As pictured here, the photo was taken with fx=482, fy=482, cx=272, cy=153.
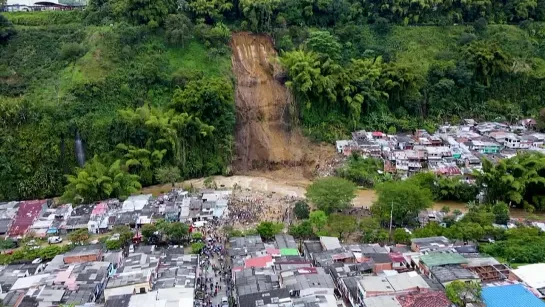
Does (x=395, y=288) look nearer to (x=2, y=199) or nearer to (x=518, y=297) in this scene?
(x=518, y=297)

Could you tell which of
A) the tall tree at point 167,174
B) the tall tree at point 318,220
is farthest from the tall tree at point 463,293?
the tall tree at point 167,174

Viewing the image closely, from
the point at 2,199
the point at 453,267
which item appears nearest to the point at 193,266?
the point at 453,267

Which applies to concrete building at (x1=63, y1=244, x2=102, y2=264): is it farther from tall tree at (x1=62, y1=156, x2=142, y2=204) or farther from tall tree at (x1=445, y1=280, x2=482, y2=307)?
tall tree at (x1=445, y1=280, x2=482, y2=307)

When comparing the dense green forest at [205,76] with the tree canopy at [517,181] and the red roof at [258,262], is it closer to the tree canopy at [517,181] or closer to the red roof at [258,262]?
the tree canopy at [517,181]

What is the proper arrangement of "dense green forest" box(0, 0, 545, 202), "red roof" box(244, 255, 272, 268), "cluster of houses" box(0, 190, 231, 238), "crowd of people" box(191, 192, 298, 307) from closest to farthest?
"crowd of people" box(191, 192, 298, 307) → "red roof" box(244, 255, 272, 268) → "cluster of houses" box(0, 190, 231, 238) → "dense green forest" box(0, 0, 545, 202)

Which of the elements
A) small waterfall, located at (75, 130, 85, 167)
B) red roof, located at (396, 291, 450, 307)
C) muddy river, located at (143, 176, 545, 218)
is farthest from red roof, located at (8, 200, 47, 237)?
red roof, located at (396, 291, 450, 307)

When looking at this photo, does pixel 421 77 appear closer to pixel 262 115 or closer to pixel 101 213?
pixel 262 115

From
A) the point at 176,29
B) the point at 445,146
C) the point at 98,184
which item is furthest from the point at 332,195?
the point at 176,29
